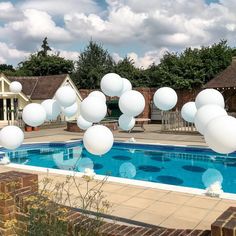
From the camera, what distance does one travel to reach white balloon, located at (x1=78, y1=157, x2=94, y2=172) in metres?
12.1

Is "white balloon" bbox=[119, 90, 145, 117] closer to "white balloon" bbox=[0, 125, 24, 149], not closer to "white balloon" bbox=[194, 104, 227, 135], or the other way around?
"white balloon" bbox=[194, 104, 227, 135]

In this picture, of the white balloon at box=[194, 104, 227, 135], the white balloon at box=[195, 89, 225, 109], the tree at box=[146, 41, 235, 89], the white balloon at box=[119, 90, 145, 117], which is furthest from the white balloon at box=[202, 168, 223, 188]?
the tree at box=[146, 41, 235, 89]

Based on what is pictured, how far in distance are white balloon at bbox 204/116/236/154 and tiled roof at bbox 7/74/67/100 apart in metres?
24.0

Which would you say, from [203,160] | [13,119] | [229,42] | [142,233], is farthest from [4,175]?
[229,42]

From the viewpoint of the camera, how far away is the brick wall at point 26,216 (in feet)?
11.3

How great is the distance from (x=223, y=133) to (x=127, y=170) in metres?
5.29

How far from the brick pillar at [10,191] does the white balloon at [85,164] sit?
7.47 m

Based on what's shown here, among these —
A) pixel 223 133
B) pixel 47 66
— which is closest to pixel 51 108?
pixel 223 133

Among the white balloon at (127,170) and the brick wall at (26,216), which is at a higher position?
the brick wall at (26,216)

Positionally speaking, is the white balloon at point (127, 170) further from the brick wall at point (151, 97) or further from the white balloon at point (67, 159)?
the brick wall at point (151, 97)

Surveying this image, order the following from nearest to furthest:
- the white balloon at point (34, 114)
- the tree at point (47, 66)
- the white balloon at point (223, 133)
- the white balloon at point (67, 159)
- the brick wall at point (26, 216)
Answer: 1. the brick wall at point (26, 216)
2. the white balloon at point (223, 133)
3. the white balloon at point (34, 114)
4. the white balloon at point (67, 159)
5. the tree at point (47, 66)

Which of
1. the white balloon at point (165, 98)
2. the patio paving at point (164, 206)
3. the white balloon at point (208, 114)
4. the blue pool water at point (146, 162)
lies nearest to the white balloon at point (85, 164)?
the blue pool water at point (146, 162)

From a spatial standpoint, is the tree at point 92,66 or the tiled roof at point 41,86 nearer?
the tiled roof at point 41,86

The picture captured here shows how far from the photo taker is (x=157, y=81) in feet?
109
